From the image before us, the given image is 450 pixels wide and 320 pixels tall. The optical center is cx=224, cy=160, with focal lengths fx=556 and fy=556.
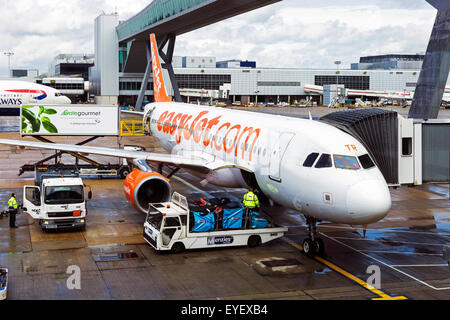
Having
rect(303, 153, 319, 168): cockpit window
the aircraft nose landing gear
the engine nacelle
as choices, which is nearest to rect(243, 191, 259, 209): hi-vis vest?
the aircraft nose landing gear

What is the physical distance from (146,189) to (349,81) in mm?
125390

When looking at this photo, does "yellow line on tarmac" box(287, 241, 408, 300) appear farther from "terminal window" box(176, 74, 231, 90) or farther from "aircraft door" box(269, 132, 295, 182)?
"terminal window" box(176, 74, 231, 90)

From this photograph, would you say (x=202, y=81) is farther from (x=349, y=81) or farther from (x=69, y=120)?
(x=69, y=120)

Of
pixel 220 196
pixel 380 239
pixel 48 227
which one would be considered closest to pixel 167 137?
pixel 220 196

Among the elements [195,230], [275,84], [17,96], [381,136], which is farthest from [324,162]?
[275,84]

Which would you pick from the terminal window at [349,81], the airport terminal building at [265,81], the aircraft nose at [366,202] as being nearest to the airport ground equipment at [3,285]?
the aircraft nose at [366,202]

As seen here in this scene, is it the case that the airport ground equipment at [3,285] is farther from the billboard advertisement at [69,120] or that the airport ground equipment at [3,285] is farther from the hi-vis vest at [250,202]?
the billboard advertisement at [69,120]

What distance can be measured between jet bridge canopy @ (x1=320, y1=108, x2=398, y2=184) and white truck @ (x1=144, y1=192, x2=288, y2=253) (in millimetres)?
4449

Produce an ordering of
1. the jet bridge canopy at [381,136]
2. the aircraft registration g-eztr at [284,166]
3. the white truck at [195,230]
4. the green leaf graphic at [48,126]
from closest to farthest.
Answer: the aircraft registration g-eztr at [284,166] → the white truck at [195,230] → the jet bridge canopy at [381,136] → the green leaf graphic at [48,126]

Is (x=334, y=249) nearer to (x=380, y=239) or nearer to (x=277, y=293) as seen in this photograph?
(x=380, y=239)

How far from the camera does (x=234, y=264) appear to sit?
746 inches

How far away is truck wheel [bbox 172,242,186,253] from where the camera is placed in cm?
2020

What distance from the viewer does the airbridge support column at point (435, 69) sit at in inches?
1159
